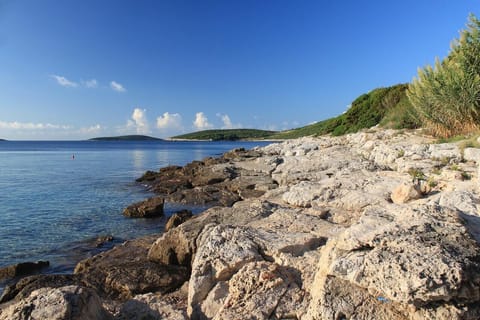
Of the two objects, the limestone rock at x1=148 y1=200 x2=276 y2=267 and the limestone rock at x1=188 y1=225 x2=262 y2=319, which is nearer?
the limestone rock at x1=188 y1=225 x2=262 y2=319

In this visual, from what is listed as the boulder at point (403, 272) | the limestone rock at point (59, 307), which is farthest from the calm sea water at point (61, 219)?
the boulder at point (403, 272)

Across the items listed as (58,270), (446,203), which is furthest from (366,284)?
(58,270)

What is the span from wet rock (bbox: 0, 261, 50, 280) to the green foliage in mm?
20144

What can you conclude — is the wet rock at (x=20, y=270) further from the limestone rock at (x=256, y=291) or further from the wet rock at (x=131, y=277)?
the limestone rock at (x=256, y=291)

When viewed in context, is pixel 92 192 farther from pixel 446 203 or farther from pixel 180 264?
pixel 446 203

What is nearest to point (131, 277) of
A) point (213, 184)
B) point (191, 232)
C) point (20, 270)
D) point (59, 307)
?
point (191, 232)

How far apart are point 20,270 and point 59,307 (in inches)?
242

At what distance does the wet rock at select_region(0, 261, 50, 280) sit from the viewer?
9024 millimetres

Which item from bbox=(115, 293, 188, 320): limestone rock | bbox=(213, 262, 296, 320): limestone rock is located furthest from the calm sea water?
bbox=(213, 262, 296, 320): limestone rock

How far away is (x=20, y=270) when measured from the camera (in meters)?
9.21

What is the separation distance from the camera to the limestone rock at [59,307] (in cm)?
424

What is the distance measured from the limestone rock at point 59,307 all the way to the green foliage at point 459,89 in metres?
19.7

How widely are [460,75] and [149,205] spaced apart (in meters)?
16.9

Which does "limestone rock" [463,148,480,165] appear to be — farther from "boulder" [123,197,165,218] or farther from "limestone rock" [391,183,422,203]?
"boulder" [123,197,165,218]
